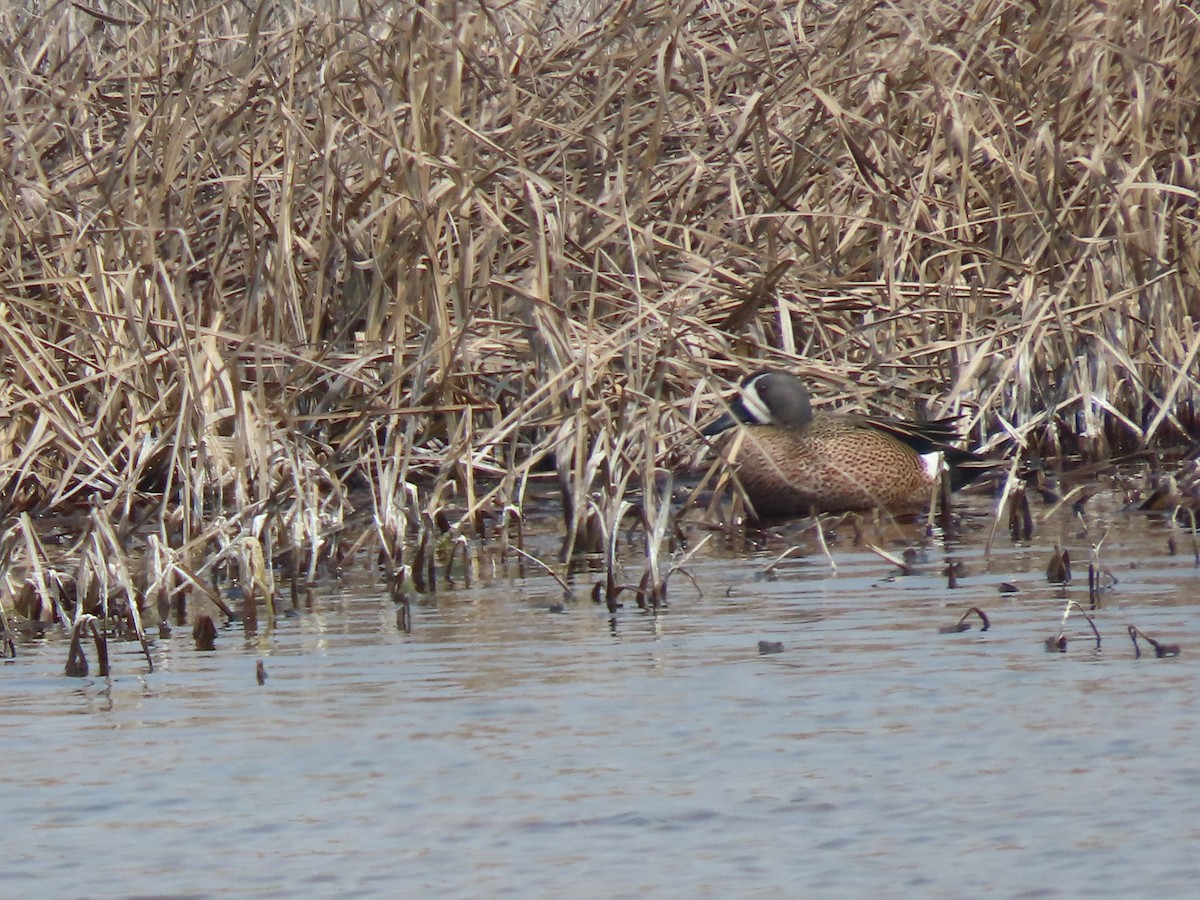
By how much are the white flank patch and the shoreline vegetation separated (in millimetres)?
259

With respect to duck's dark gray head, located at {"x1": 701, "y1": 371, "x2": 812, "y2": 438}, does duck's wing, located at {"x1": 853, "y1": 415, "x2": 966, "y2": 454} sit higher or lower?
lower

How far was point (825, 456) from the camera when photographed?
8141mm

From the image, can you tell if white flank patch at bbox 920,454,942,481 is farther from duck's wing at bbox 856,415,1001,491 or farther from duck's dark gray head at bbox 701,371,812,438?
duck's dark gray head at bbox 701,371,812,438

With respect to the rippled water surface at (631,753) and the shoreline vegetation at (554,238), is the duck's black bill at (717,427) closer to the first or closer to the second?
the shoreline vegetation at (554,238)

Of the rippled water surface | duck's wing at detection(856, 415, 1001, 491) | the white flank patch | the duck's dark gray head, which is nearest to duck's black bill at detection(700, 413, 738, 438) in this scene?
the duck's dark gray head

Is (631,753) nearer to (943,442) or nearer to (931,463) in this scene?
(931,463)

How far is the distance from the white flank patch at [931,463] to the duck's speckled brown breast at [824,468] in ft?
0.05

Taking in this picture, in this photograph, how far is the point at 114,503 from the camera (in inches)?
267

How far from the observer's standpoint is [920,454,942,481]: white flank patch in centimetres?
789

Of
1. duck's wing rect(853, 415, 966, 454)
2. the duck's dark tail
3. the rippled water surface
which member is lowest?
the rippled water surface

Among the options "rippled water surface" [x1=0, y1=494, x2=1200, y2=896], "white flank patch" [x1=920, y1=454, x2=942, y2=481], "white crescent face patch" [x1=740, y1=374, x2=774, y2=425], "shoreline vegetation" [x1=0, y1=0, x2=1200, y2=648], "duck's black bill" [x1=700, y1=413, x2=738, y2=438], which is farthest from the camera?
"white crescent face patch" [x1=740, y1=374, x2=774, y2=425]

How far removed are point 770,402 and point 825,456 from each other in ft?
0.88

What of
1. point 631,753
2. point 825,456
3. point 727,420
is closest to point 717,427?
point 727,420

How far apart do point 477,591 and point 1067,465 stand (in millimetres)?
2737
